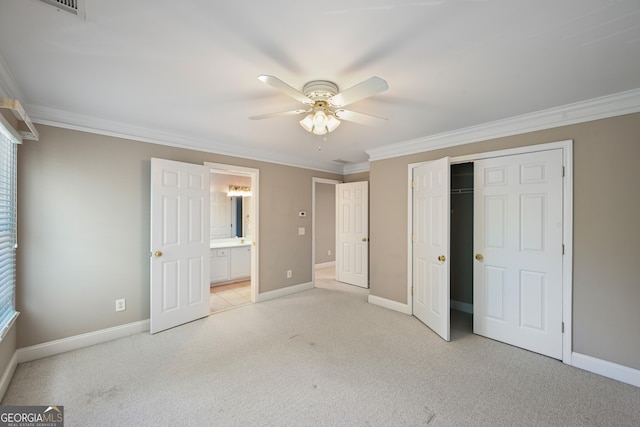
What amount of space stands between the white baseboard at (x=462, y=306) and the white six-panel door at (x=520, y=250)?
0.86 meters

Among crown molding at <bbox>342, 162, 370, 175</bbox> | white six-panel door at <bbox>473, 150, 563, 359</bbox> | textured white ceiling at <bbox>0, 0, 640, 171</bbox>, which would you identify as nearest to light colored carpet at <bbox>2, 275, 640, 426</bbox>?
white six-panel door at <bbox>473, 150, 563, 359</bbox>

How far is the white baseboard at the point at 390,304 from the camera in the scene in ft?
12.1

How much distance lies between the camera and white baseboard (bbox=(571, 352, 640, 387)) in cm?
216

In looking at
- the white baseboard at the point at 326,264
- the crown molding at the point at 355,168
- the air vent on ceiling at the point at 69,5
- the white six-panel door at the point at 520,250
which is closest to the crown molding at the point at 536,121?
the white six-panel door at the point at 520,250

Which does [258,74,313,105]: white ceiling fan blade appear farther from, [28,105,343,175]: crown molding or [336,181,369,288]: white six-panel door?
[336,181,369,288]: white six-panel door

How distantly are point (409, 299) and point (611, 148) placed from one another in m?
2.61

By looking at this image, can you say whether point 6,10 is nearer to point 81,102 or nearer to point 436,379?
point 81,102

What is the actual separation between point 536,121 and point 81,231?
4.87 meters

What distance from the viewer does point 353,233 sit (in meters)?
5.22

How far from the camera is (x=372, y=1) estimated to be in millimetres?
1243

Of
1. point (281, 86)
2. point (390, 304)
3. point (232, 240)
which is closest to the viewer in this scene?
point (281, 86)

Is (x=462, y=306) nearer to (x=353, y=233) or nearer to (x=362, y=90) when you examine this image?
(x=353, y=233)

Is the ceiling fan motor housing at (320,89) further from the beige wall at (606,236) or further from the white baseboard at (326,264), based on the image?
the white baseboard at (326,264)

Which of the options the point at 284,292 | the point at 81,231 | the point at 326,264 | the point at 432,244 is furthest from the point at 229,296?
the point at 432,244
